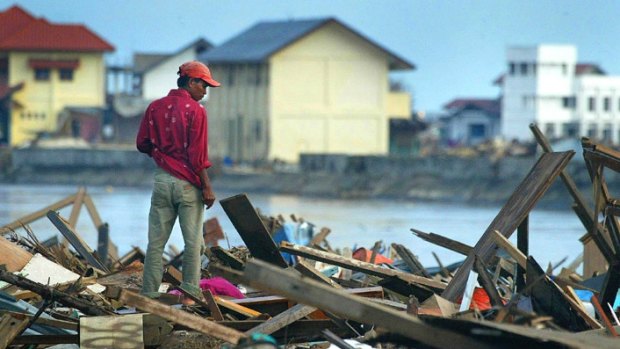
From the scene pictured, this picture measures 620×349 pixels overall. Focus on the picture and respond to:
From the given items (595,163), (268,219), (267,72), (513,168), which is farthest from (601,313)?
(267,72)

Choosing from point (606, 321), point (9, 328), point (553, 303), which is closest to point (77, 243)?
point (9, 328)

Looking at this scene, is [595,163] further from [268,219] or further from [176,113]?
[268,219]

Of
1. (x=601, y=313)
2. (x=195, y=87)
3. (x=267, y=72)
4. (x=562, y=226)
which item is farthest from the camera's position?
(x=267, y=72)

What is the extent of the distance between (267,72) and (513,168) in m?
16.7

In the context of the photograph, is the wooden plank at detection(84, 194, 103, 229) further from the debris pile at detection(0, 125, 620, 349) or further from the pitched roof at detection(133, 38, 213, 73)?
the pitched roof at detection(133, 38, 213, 73)

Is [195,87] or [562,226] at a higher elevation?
[195,87]

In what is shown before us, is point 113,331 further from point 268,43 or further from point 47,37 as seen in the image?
point 47,37

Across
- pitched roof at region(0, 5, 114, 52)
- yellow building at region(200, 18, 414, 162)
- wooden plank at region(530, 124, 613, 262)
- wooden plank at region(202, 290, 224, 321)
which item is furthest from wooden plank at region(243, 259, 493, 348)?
pitched roof at region(0, 5, 114, 52)

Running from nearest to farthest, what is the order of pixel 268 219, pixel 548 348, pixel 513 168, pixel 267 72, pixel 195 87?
pixel 548 348
pixel 195 87
pixel 268 219
pixel 513 168
pixel 267 72

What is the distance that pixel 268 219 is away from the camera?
39.7 feet

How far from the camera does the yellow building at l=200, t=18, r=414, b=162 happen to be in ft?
197

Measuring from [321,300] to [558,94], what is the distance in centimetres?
8877

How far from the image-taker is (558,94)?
304 ft

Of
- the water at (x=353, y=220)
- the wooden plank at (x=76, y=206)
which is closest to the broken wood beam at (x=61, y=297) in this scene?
the wooden plank at (x=76, y=206)
